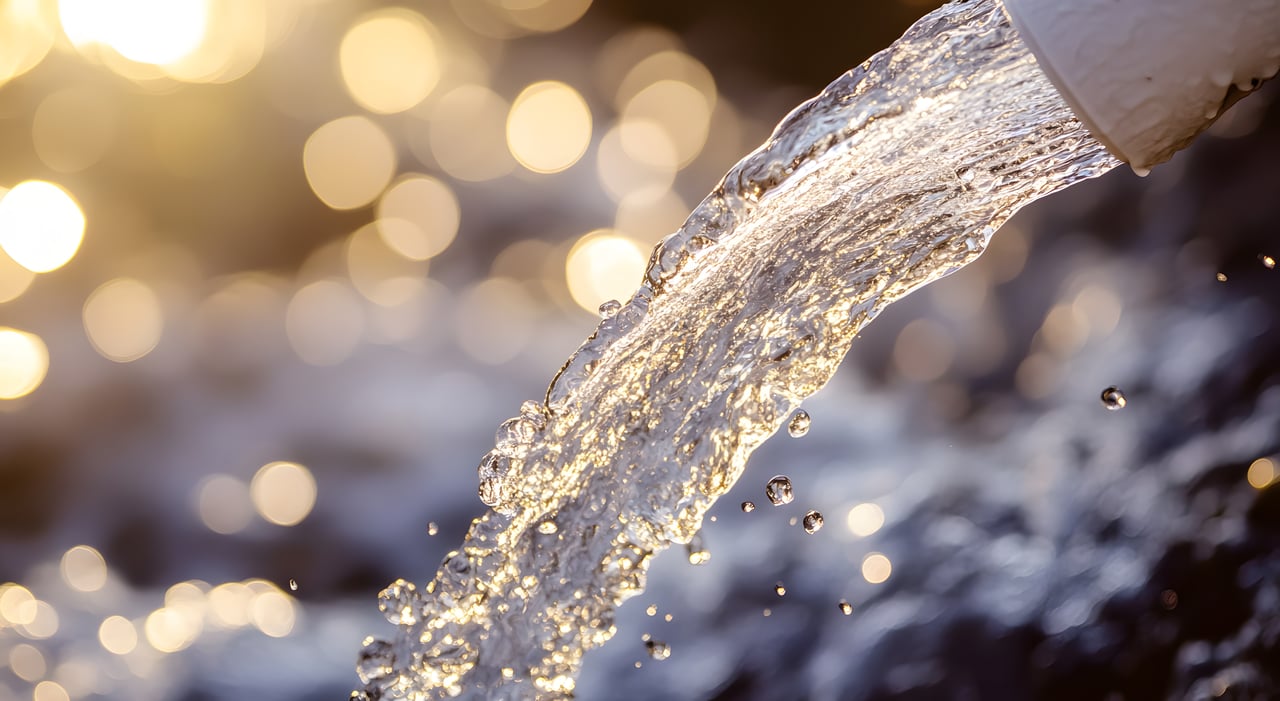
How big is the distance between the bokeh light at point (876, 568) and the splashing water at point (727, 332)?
0.40m

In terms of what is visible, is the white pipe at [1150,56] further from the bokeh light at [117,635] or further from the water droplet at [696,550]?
the bokeh light at [117,635]

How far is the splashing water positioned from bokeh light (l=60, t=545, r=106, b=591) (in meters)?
0.51

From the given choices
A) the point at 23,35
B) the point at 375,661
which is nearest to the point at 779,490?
the point at 375,661

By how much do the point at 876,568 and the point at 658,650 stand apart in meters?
0.24

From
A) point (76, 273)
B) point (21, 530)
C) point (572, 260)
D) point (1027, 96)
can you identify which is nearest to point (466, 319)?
point (572, 260)

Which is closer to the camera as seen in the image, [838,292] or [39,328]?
[838,292]

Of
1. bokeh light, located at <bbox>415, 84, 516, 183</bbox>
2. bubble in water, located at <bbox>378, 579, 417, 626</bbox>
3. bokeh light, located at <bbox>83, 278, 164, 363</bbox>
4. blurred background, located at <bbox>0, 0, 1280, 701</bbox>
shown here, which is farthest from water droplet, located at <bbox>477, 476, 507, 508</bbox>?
bokeh light, located at <bbox>83, 278, 164, 363</bbox>

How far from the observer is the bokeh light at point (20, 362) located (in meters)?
1.20

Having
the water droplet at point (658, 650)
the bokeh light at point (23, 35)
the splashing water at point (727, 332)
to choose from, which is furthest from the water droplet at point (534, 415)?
the bokeh light at point (23, 35)

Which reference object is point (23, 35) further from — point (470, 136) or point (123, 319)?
point (470, 136)

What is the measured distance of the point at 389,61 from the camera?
118cm

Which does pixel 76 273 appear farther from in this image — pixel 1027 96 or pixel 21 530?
pixel 1027 96

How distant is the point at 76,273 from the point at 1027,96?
41.2 inches

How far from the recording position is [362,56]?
1.19 metres
